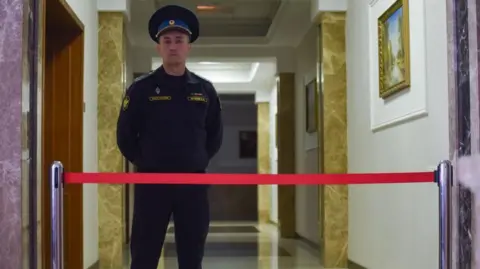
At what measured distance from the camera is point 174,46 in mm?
2770

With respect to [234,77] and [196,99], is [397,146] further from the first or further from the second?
[234,77]

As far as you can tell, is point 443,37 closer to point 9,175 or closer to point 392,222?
point 392,222

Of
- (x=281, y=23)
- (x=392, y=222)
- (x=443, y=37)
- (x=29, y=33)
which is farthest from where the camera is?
(x=281, y=23)

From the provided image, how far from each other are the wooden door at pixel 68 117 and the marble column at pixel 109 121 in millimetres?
824

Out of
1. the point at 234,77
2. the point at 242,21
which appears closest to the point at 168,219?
the point at 242,21

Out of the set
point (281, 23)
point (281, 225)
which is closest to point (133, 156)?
point (281, 23)

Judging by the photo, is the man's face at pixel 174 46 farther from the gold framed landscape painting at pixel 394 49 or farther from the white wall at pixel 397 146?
the gold framed landscape painting at pixel 394 49

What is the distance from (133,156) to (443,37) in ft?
5.43

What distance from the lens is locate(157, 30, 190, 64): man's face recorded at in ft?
9.02

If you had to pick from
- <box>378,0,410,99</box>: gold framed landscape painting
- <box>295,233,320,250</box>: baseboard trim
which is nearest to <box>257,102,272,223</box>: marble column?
<box>295,233,320,250</box>: baseboard trim

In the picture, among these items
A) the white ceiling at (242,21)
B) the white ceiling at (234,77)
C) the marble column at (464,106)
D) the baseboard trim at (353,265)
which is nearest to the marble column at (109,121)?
the white ceiling at (242,21)

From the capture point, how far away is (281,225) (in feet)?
30.9

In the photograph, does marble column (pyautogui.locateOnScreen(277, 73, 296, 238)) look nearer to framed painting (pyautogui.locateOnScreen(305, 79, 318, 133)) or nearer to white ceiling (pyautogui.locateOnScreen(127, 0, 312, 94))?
white ceiling (pyautogui.locateOnScreen(127, 0, 312, 94))

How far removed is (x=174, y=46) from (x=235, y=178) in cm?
62
